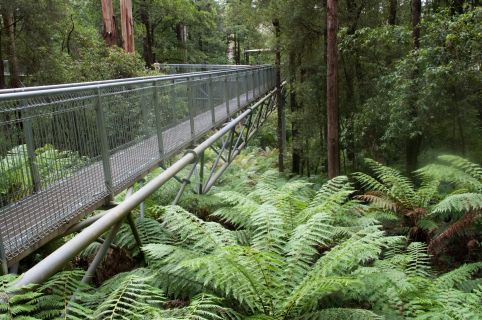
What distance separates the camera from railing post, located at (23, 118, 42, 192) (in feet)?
10.2

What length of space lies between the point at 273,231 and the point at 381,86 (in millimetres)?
8280

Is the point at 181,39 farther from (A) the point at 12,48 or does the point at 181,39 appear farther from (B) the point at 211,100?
(B) the point at 211,100

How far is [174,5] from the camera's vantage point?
68.6 ft

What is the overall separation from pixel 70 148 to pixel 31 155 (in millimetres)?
496

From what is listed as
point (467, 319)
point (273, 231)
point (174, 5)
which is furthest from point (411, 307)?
point (174, 5)

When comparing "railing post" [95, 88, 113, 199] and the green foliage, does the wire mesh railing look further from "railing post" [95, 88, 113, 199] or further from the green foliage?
the green foliage

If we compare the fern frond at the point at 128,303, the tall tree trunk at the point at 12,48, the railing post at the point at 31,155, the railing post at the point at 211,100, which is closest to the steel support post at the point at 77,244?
the fern frond at the point at 128,303

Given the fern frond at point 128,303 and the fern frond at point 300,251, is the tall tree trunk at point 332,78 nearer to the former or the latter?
the fern frond at point 300,251

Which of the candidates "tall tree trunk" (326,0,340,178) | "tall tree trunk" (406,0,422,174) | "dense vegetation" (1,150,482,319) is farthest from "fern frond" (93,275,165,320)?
"tall tree trunk" (406,0,422,174)

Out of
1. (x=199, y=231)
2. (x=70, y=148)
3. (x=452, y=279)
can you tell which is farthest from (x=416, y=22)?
(x=70, y=148)

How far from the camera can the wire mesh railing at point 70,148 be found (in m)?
2.91

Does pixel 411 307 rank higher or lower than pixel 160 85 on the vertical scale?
lower

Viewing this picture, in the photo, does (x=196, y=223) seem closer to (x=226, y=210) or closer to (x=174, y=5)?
(x=226, y=210)

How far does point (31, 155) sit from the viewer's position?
322cm
